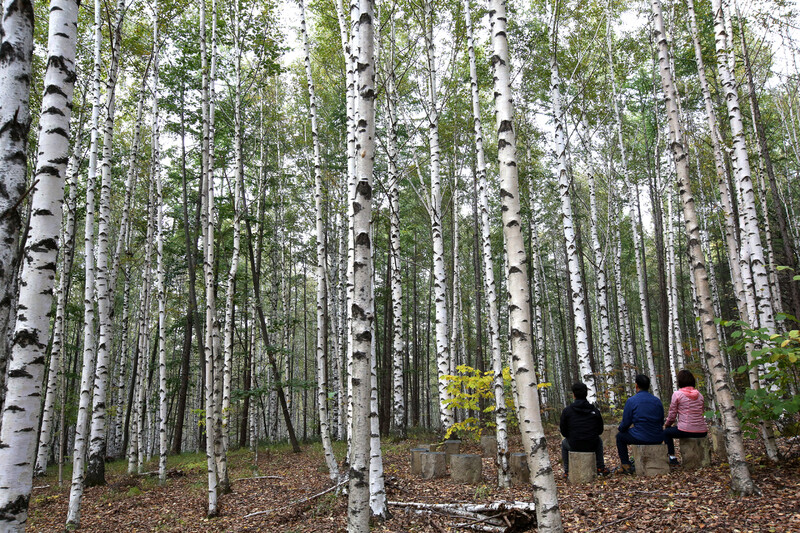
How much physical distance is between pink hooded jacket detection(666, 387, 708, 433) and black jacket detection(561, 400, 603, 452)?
3.25 ft

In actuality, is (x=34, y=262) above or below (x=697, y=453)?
above

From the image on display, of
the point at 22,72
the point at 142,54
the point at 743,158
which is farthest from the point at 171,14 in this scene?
the point at 743,158

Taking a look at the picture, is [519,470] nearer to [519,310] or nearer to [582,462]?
[582,462]

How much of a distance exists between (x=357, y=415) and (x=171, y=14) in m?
10.6

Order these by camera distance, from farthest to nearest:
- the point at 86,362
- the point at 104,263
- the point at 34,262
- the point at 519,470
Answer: the point at 104,263, the point at 86,362, the point at 519,470, the point at 34,262

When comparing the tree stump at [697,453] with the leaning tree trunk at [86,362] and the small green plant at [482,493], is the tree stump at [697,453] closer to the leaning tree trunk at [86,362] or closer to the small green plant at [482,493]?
the small green plant at [482,493]

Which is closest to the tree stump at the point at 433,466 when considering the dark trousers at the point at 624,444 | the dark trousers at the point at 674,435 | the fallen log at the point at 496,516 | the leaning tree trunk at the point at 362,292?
the fallen log at the point at 496,516

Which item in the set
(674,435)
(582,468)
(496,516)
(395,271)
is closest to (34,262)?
(496,516)

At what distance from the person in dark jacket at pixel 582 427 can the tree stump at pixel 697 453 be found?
1038mm

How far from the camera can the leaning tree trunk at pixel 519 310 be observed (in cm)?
324

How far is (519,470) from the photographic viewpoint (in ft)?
20.4

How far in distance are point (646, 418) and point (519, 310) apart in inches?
141

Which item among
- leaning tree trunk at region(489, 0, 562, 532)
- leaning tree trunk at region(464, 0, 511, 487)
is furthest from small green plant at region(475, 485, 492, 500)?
leaning tree trunk at region(489, 0, 562, 532)

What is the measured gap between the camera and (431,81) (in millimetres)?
8750
